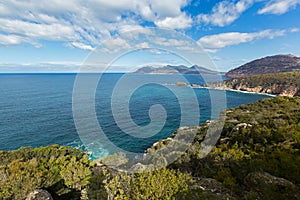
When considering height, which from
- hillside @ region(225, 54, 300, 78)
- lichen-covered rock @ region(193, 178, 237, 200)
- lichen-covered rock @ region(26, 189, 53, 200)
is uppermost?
hillside @ region(225, 54, 300, 78)

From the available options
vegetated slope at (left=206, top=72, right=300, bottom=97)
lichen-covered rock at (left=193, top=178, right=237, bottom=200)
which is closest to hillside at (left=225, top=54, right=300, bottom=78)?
vegetated slope at (left=206, top=72, right=300, bottom=97)

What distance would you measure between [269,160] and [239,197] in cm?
500

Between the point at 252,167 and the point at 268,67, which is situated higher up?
the point at 268,67

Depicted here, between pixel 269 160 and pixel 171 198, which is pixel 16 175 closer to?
pixel 171 198

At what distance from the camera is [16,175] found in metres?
10.9

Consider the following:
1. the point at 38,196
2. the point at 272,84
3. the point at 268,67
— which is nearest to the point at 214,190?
the point at 38,196

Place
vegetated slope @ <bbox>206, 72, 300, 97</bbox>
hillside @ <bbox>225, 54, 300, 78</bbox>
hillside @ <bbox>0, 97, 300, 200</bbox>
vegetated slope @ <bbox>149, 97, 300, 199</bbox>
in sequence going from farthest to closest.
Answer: hillside @ <bbox>225, 54, 300, 78</bbox>, vegetated slope @ <bbox>206, 72, 300, 97</bbox>, vegetated slope @ <bbox>149, 97, 300, 199</bbox>, hillside @ <bbox>0, 97, 300, 200</bbox>

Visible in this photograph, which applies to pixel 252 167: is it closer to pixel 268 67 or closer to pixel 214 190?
pixel 214 190

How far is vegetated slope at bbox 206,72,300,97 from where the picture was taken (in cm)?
7400

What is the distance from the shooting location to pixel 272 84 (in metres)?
83.1

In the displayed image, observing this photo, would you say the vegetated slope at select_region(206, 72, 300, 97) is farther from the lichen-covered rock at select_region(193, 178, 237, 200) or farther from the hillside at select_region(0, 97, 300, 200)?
the lichen-covered rock at select_region(193, 178, 237, 200)

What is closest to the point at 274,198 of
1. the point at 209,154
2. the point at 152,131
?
the point at 209,154

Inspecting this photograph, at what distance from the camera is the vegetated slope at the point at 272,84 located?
243 ft

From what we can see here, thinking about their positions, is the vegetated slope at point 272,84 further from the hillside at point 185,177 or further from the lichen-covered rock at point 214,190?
the lichen-covered rock at point 214,190
